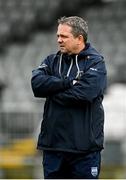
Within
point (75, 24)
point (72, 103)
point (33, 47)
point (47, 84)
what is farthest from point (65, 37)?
point (33, 47)

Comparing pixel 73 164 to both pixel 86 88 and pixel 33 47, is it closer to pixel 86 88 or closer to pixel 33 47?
pixel 86 88

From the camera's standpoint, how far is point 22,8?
17.5 m

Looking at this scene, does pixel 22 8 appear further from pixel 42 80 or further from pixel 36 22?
pixel 42 80

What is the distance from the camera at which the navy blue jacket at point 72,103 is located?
15.7ft

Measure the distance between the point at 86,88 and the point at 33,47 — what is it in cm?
1224

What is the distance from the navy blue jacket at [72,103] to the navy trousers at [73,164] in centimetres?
7

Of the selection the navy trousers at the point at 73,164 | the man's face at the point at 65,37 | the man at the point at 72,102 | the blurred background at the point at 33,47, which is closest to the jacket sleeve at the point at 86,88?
the man at the point at 72,102

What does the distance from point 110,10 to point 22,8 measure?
2089 millimetres

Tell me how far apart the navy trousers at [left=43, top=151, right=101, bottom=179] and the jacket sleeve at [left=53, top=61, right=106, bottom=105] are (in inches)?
14.0

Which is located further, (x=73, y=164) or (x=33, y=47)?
(x=33, y=47)

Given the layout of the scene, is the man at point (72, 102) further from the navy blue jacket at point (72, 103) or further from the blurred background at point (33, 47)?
the blurred background at point (33, 47)

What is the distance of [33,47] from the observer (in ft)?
55.7

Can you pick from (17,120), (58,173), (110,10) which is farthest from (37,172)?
(110,10)

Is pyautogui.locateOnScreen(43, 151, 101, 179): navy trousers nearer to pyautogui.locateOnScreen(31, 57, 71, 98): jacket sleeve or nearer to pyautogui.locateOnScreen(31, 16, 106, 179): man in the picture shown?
pyautogui.locateOnScreen(31, 16, 106, 179): man
